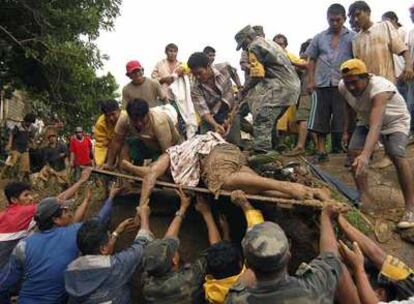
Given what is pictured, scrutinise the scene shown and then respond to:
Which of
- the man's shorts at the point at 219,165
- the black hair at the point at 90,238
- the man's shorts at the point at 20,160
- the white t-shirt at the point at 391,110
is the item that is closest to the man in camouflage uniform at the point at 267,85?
the man's shorts at the point at 219,165

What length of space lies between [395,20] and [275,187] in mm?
4946

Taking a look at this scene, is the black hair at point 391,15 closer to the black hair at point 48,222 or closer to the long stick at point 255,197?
the long stick at point 255,197

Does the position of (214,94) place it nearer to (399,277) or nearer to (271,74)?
(271,74)

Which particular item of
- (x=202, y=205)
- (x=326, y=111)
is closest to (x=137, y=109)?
(x=202, y=205)

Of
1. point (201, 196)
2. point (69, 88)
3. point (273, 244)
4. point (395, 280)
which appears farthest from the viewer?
point (69, 88)

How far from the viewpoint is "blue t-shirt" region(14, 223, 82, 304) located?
4.48 meters

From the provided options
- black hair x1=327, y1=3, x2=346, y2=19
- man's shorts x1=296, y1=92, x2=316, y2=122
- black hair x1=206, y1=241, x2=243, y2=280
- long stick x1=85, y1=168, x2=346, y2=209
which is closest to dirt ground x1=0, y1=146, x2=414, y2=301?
long stick x1=85, y1=168, x2=346, y2=209

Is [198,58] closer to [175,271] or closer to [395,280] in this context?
[175,271]

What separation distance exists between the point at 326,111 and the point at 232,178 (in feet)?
9.32

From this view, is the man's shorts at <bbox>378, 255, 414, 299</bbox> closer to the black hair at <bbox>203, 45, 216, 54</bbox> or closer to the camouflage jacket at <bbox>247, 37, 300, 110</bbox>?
the camouflage jacket at <bbox>247, 37, 300, 110</bbox>

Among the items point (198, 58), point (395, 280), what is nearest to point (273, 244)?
point (395, 280)

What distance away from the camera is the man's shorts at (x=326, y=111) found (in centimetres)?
750

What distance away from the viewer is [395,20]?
8.48 meters

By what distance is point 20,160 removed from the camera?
11656mm
